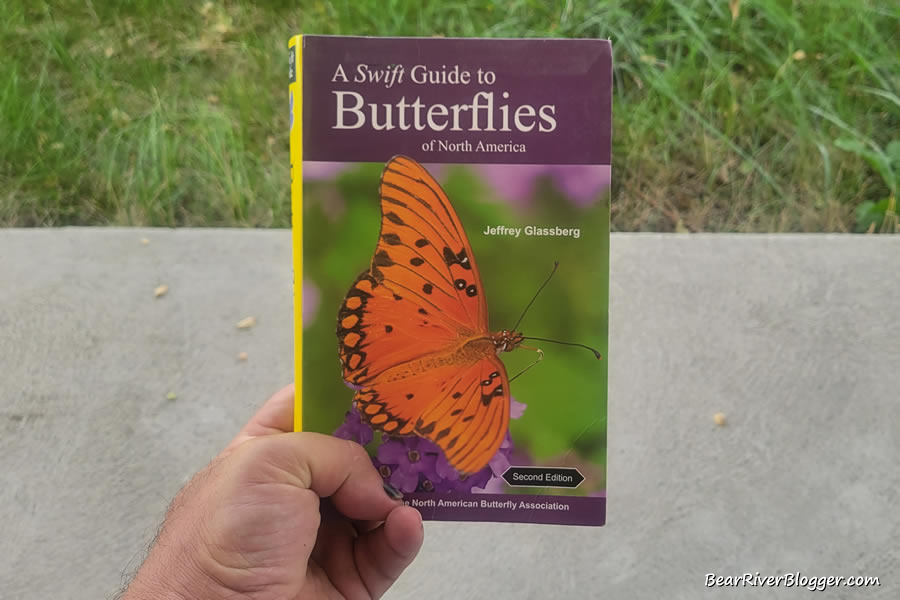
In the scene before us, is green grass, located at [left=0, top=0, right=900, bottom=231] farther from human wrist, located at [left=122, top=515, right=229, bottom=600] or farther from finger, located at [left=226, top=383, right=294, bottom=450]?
human wrist, located at [left=122, top=515, right=229, bottom=600]

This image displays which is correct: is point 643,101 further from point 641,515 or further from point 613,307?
point 641,515

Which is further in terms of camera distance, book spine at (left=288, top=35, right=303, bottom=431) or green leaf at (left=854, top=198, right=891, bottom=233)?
green leaf at (left=854, top=198, right=891, bottom=233)

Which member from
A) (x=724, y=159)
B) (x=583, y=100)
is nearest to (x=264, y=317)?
(x=583, y=100)

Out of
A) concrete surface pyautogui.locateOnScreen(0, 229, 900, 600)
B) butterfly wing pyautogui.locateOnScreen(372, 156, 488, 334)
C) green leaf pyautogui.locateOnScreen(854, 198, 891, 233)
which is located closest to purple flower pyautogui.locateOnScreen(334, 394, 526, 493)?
butterfly wing pyautogui.locateOnScreen(372, 156, 488, 334)

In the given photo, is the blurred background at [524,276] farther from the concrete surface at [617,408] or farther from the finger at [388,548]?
the concrete surface at [617,408]

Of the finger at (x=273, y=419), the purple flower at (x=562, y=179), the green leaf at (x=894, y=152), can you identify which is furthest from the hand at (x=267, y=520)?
the green leaf at (x=894, y=152)

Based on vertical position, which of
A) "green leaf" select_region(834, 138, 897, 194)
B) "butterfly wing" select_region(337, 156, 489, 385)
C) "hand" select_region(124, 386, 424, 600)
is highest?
"green leaf" select_region(834, 138, 897, 194)

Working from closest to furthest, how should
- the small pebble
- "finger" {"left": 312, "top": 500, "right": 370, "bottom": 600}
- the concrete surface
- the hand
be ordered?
the hand, "finger" {"left": 312, "top": 500, "right": 370, "bottom": 600}, the concrete surface, the small pebble
